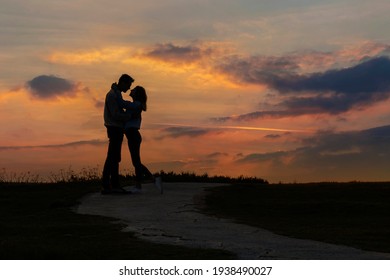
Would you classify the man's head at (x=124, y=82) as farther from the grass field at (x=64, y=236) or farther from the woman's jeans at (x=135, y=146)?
the grass field at (x=64, y=236)

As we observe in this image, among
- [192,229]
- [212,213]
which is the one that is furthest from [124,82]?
[192,229]

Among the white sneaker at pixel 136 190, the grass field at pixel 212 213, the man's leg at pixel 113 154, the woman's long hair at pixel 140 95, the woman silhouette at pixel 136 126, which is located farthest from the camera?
the white sneaker at pixel 136 190

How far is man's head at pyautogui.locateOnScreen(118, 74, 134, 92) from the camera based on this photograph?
17.0 metres

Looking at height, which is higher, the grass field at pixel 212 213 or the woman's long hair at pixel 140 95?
the woman's long hair at pixel 140 95

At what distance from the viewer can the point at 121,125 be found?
17109 millimetres

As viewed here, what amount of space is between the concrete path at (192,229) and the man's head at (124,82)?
2.64 metres

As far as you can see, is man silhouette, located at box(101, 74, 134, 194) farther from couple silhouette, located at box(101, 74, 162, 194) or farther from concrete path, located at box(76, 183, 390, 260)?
concrete path, located at box(76, 183, 390, 260)

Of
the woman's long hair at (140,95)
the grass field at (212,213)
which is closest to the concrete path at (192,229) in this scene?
the grass field at (212,213)

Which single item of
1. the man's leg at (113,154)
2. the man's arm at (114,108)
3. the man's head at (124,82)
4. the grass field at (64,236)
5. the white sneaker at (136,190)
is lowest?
the grass field at (64,236)

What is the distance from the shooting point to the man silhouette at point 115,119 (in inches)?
663

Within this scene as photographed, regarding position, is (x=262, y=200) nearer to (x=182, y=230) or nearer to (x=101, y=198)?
(x=101, y=198)

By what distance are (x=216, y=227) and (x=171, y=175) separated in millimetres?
10677

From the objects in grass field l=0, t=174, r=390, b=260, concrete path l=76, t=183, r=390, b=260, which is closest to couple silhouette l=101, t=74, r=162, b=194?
concrete path l=76, t=183, r=390, b=260
